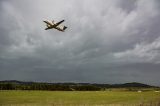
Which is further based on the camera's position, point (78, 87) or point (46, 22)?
point (78, 87)

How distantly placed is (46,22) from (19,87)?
4875 inches

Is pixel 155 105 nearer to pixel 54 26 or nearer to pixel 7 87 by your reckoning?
pixel 54 26

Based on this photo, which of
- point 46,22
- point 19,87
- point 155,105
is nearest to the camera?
point 155,105

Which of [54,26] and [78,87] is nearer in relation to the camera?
[54,26]

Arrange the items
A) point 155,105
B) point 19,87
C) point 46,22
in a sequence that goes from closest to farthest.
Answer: point 155,105 → point 46,22 → point 19,87

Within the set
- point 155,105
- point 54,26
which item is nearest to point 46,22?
point 54,26

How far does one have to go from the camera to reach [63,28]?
5162 centimetres

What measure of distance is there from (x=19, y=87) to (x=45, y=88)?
12.7 metres

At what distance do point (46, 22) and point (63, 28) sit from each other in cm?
300

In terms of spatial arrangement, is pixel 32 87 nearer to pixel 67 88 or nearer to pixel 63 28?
pixel 67 88

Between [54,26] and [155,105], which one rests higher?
[54,26]

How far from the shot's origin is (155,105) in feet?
A: 104

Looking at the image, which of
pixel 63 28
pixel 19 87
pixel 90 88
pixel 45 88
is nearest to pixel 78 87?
pixel 90 88

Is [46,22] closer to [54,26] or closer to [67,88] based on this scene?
[54,26]
